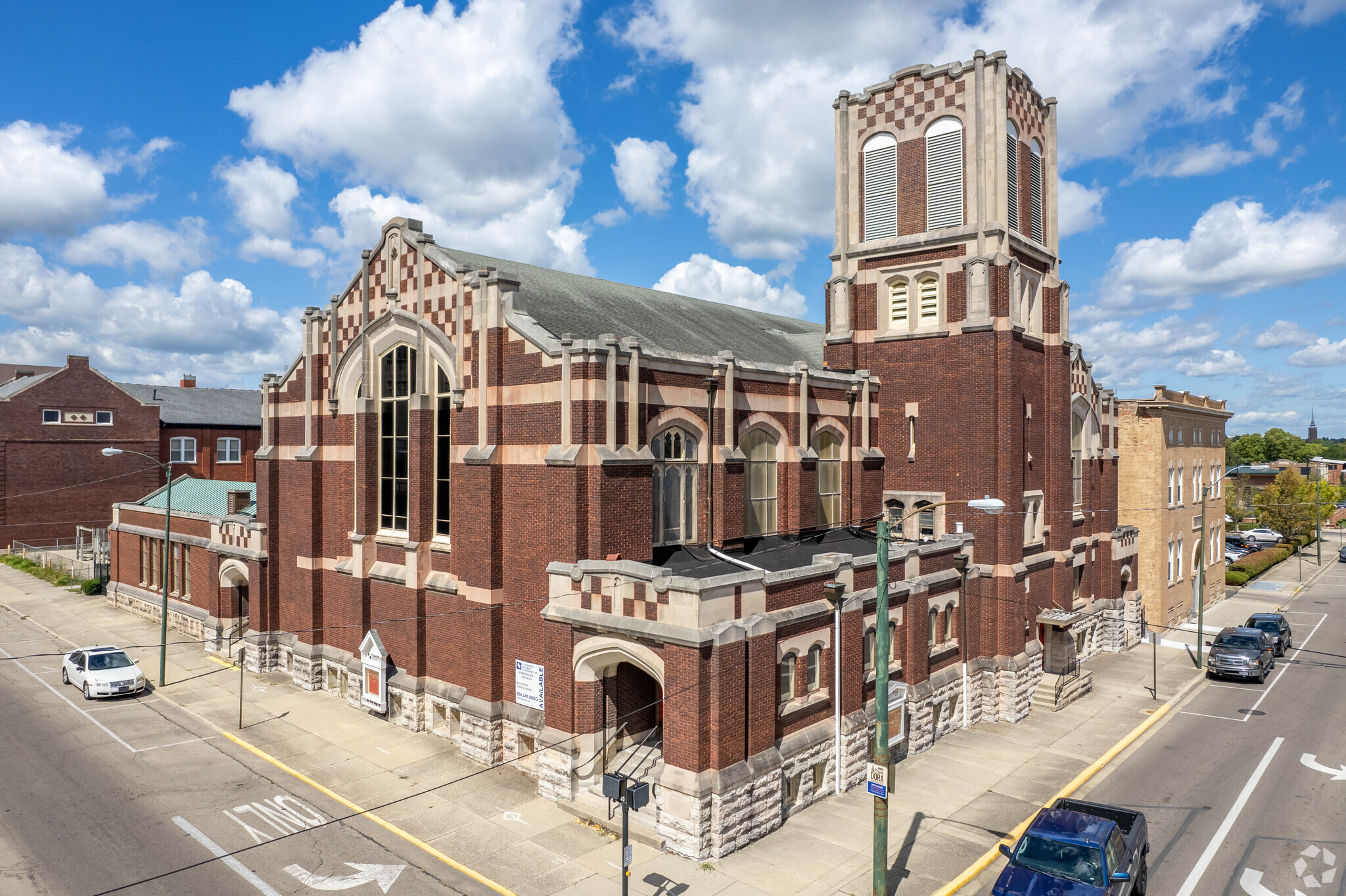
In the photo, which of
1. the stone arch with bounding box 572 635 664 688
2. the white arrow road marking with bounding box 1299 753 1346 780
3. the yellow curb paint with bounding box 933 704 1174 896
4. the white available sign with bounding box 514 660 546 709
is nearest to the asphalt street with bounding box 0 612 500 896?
the white available sign with bounding box 514 660 546 709

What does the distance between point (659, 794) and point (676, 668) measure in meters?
2.77

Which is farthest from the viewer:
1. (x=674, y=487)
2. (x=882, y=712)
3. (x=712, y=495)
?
(x=712, y=495)

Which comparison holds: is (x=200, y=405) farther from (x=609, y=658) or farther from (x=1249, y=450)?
(x=1249, y=450)

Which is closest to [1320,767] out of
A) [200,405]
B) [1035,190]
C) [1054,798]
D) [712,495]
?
[1054,798]

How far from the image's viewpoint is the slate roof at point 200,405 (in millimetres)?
61844

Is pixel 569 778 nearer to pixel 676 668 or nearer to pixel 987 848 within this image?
pixel 676 668

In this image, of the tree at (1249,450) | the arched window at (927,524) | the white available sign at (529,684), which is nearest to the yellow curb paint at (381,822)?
the white available sign at (529,684)

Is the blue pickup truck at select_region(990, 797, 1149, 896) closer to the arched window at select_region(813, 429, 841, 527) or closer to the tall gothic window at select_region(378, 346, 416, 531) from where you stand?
the arched window at select_region(813, 429, 841, 527)

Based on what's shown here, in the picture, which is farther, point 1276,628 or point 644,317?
point 1276,628

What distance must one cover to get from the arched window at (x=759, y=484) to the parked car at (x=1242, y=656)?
19266 mm

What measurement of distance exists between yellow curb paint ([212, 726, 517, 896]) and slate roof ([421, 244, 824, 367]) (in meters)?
12.6

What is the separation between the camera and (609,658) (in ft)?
61.2

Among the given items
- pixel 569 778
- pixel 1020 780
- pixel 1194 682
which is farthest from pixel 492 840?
pixel 1194 682

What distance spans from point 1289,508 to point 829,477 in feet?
211
